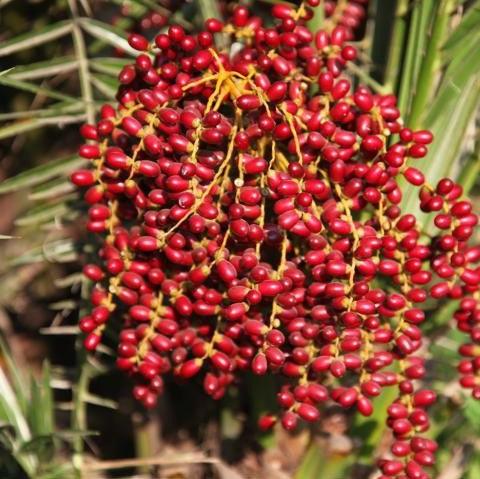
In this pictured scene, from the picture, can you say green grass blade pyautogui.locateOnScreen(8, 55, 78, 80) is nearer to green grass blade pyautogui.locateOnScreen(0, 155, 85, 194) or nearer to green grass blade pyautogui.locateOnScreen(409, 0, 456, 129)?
green grass blade pyautogui.locateOnScreen(0, 155, 85, 194)

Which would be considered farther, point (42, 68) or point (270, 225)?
point (42, 68)

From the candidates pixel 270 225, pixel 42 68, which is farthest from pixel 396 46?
pixel 42 68

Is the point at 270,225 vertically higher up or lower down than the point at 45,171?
higher up

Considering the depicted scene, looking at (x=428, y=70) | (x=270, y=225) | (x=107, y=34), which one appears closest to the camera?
(x=270, y=225)

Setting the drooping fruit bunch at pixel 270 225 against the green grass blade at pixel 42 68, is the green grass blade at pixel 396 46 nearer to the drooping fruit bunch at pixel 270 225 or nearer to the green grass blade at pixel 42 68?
the drooping fruit bunch at pixel 270 225

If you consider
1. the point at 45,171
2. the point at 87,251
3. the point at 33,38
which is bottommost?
the point at 87,251

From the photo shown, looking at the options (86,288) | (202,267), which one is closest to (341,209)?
→ (202,267)

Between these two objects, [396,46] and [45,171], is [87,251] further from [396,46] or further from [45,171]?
[396,46]
